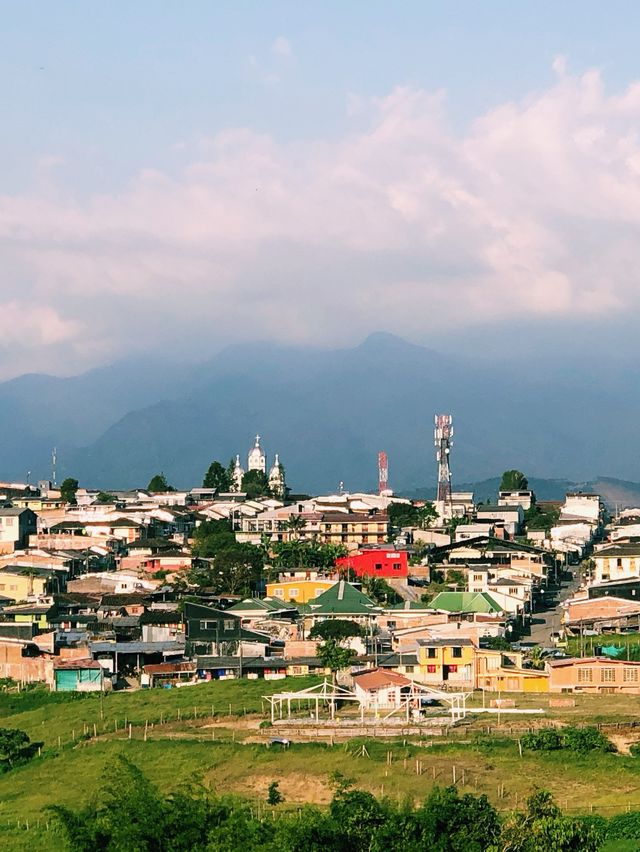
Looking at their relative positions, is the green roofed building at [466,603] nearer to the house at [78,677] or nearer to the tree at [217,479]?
the house at [78,677]

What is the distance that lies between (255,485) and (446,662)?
7004cm

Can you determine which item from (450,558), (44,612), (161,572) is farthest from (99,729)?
(450,558)

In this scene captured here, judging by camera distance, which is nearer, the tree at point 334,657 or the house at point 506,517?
the tree at point 334,657

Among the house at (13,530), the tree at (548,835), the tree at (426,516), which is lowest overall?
the tree at (548,835)

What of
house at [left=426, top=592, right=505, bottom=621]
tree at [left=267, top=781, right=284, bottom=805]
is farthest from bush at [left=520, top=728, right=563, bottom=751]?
house at [left=426, top=592, right=505, bottom=621]

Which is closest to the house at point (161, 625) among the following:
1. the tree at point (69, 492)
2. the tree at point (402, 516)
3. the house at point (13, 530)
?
the house at point (13, 530)

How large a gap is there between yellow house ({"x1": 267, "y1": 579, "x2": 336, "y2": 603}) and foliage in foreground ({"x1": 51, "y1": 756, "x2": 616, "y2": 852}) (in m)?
38.4

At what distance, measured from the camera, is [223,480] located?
427 feet

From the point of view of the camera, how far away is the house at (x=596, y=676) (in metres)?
50.6

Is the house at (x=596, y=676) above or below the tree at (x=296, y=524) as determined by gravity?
below

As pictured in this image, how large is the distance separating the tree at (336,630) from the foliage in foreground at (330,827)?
2488cm

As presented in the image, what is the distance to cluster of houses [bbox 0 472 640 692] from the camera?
5453 cm

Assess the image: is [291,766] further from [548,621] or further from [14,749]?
[548,621]

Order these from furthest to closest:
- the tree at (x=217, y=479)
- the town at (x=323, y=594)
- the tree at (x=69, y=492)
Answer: the tree at (x=217, y=479) → the tree at (x=69, y=492) → the town at (x=323, y=594)
